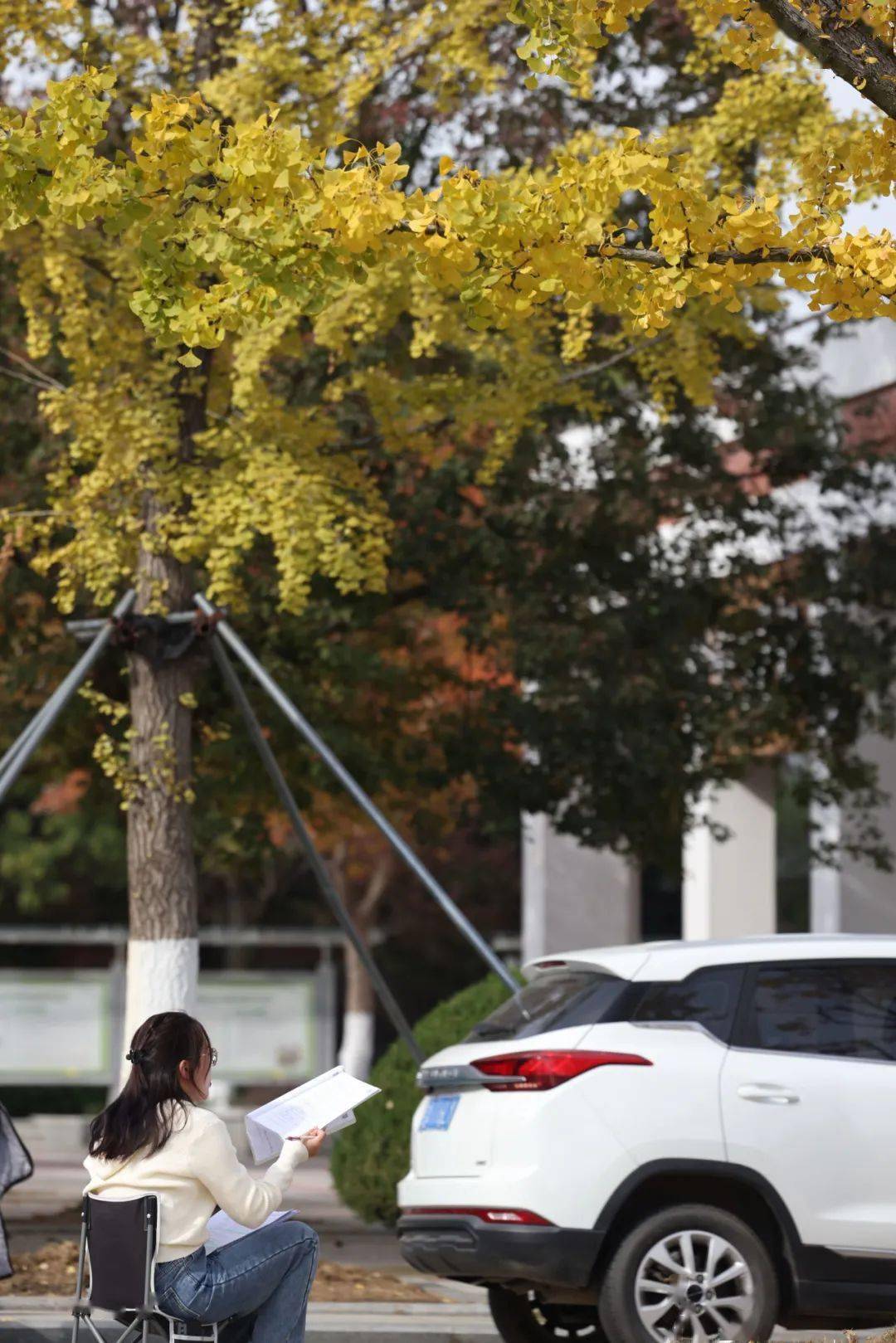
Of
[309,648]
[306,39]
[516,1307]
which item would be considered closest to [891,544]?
[309,648]

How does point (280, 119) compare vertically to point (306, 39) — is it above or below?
below

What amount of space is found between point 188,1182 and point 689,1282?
2.55 m

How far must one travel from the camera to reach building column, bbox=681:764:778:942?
70.8 ft

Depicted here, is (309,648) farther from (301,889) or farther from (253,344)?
(301,889)

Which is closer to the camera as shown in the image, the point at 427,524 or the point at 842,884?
the point at 427,524

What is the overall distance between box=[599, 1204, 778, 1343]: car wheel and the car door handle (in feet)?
1.43

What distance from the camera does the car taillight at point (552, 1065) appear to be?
25.8 ft

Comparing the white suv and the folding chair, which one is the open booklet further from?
the white suv

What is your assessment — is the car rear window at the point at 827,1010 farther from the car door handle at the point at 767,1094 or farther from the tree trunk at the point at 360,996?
the tree trunk at the point at 360,996

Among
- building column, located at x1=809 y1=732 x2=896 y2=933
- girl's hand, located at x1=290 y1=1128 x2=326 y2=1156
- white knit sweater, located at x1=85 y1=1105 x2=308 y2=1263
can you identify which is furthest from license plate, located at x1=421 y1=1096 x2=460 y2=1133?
building column, located at x1=809 y1=732 x2=896 y2=933

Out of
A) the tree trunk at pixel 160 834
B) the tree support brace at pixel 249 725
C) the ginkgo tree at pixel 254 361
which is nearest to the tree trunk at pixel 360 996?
the ginkgo tree at pixel 254 361

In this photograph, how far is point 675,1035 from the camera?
7.98 meters

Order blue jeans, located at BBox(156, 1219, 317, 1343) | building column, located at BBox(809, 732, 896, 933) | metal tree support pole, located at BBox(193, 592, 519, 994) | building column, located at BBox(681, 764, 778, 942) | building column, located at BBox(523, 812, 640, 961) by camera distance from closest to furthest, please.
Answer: blue jeans, located at BBox(156, 1219, 317, 1343)
metal tree support pole, located at BBox(193, 592, 519, 994)
building column, located at BBox(809, 732, 896, 933)
building column, located at BBox(681, 764, 778, 942)
building column, located at BBox(523, 812, 640, 961)

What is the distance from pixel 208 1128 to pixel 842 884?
12.7 m
